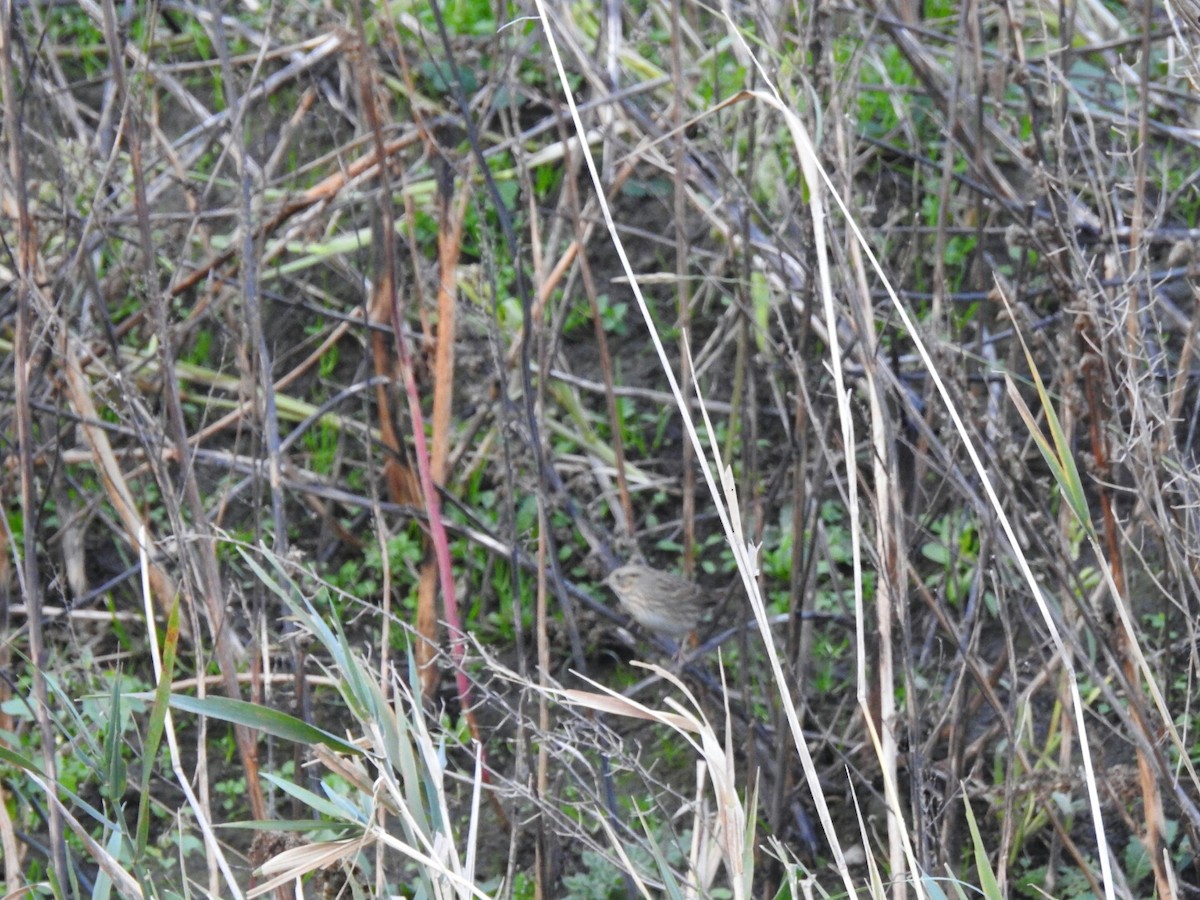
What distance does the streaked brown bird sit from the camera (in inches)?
129

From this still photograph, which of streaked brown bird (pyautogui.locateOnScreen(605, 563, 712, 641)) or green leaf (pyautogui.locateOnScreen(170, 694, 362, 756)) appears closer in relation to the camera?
green leaf (pyautogui.locateOnScreen(170, 694, 362, 756))

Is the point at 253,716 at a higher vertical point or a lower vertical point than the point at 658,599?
higher

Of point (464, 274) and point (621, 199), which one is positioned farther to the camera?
point (621, 199)

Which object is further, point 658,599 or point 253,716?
point 658,599

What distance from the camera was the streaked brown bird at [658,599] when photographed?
328cm

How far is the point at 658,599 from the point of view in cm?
334

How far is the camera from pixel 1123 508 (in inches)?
141

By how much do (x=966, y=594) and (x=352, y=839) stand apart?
2.00 m

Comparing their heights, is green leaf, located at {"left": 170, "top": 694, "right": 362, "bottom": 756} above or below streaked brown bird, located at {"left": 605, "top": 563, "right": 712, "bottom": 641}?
above

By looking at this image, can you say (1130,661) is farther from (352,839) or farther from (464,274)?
(464,274)

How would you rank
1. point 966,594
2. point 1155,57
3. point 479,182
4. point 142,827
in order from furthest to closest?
point 479,182, point 1155,57, point 966,594, point 142,827

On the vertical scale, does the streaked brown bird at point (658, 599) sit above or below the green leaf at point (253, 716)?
below

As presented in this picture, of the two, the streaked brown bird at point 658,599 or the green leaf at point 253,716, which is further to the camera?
the streaked brown bird at point 658,599

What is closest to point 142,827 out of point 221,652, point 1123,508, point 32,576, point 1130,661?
point 221,652
